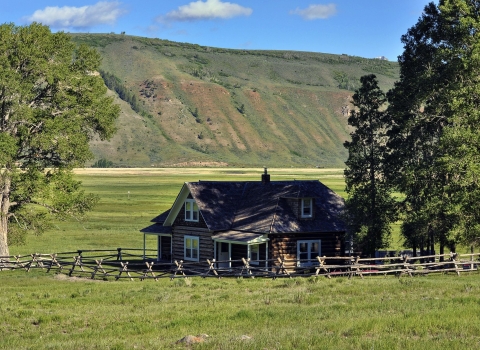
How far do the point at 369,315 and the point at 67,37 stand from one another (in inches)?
1311

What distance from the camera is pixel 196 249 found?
1981 inches

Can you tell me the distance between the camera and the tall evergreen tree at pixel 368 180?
4738 centimetres

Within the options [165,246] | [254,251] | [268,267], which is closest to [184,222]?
[165,246]

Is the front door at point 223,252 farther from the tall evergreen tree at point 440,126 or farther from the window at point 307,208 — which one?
the tall evergreen tree at point 440,126

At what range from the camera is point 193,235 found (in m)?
50.4

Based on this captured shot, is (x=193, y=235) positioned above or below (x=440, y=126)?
below

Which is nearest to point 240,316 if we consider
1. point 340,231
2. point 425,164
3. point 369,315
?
point 369,315

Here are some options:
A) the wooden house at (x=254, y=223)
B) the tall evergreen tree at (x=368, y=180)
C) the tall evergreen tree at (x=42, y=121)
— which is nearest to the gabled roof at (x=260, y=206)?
the wooden house at (x=254, y=223)

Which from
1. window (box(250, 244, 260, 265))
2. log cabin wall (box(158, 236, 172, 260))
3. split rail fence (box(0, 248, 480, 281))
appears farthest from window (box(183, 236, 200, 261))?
window (box(250, 244, 260, 265))

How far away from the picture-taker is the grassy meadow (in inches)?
757

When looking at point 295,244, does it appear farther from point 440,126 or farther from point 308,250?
point 440,126

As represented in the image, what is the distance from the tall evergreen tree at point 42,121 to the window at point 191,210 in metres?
6.45

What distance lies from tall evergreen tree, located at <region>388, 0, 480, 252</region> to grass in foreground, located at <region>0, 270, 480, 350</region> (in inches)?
233

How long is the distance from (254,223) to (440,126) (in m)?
13.1
